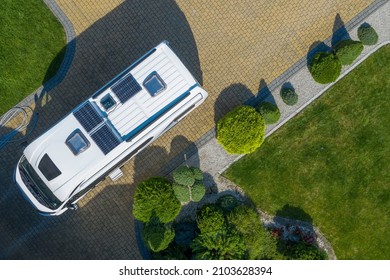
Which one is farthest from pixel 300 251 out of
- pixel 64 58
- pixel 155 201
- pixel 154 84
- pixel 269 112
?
pixel 64 58

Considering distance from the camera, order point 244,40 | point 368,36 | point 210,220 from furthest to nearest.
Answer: point 244,40
point 368,36
point 210,220

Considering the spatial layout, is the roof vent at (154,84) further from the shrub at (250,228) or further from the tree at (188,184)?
the shrub at (250,228)

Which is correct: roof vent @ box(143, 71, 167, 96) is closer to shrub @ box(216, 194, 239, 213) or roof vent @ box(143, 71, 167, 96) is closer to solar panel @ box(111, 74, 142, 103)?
solar panel @ box(111, 74, 142, 103)

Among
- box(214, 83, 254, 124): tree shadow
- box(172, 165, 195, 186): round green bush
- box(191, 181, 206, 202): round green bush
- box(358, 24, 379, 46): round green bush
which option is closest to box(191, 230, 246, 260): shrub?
box(191, 181, 206, 202): round green bush

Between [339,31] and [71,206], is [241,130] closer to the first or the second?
[339,31]

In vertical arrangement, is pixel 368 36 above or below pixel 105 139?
below

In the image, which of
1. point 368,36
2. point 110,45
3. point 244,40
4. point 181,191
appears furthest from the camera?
point 244,40

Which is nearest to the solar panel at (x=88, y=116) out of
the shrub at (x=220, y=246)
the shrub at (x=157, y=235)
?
the shrub at (x=157, y=235)

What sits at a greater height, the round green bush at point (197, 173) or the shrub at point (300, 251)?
the round green bush at point (197, 173)
